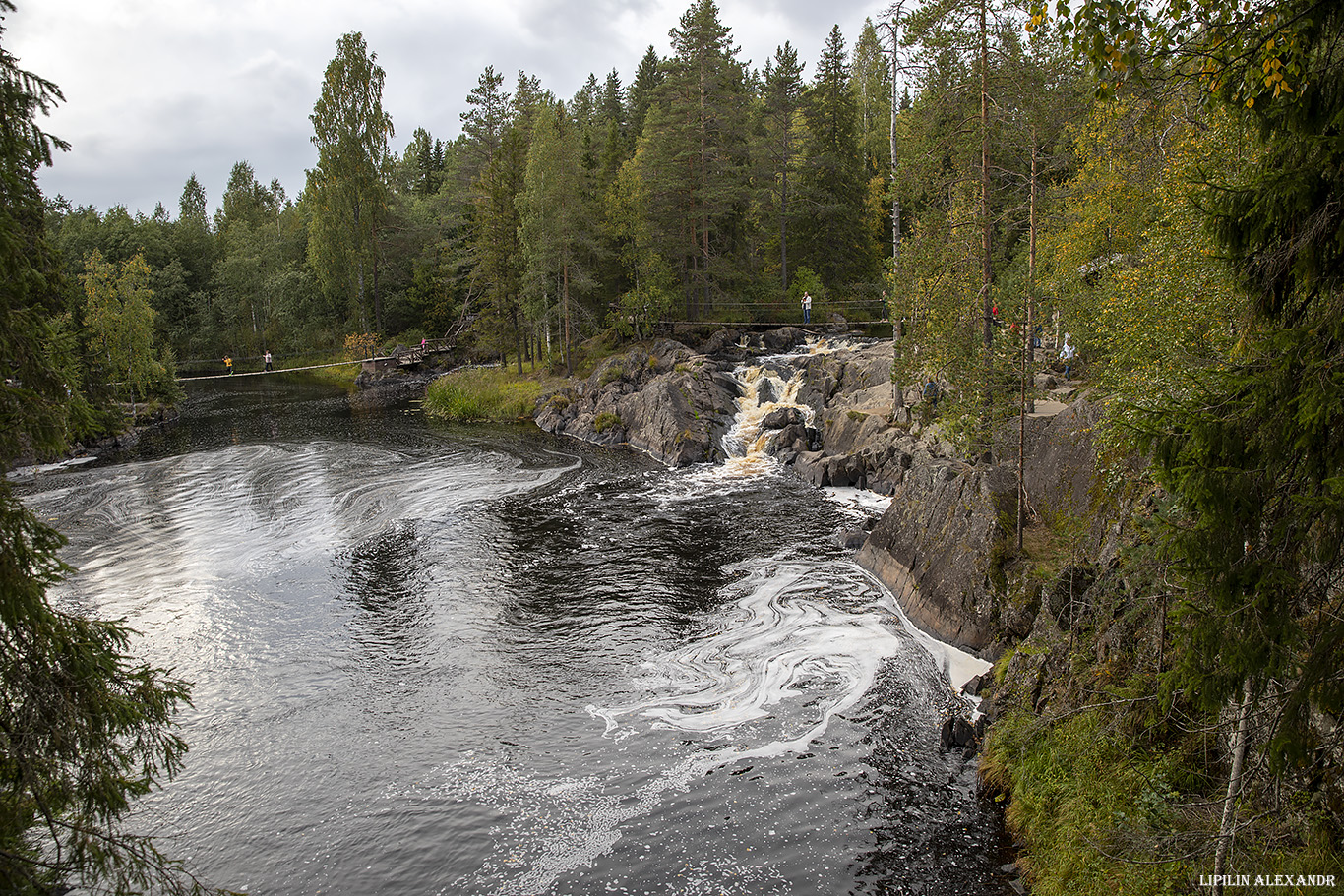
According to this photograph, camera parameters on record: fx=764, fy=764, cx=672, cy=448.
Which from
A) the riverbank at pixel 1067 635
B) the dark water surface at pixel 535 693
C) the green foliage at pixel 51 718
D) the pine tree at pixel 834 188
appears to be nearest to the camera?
the green foliage at pixel 51 718

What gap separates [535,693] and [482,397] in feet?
109

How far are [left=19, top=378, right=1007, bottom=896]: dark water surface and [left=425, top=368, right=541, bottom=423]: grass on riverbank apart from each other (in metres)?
17.1

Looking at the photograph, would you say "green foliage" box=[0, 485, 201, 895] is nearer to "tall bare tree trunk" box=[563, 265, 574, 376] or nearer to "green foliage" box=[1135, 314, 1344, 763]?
"green foliage" box=[1135, 314, 1344, 763]

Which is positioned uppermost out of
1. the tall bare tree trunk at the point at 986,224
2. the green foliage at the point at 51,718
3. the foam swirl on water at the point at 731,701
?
the tall bare tree trunk at the point at 986,224

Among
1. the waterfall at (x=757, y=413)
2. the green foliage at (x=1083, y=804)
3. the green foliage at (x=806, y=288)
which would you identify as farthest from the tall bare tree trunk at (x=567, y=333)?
the green foliage at (x=1083, y=804)

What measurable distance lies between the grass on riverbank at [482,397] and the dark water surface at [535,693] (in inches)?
673

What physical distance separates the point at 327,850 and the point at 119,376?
41710 mm

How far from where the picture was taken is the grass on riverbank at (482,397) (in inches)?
1757

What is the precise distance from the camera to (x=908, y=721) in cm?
1320

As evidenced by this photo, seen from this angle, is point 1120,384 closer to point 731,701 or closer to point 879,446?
point 731,701

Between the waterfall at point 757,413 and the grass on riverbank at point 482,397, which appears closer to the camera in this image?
the waterfall at point 757,413

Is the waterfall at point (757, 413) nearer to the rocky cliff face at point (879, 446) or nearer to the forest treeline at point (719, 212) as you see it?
the rocky cliff face at point (879, 446)

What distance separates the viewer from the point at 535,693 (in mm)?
14719

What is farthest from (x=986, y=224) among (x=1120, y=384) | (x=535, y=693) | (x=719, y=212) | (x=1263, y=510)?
(x=719, y=212)
